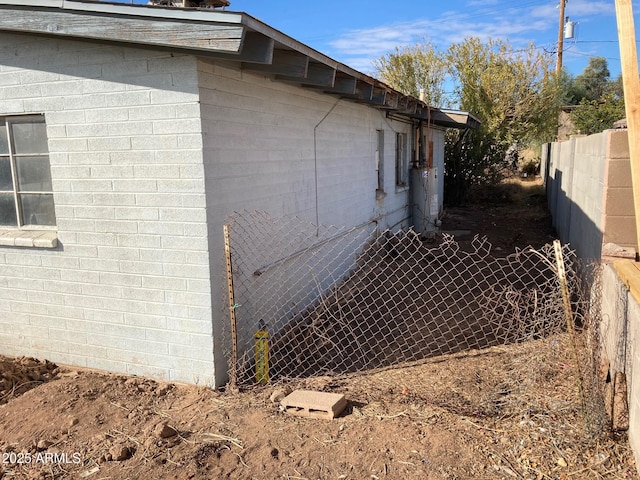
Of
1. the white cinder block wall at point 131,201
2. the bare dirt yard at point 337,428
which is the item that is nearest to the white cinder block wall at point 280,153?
the white cinder block wall at point 131,201

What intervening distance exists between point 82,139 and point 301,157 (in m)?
2.72

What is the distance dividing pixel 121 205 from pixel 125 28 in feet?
4.84

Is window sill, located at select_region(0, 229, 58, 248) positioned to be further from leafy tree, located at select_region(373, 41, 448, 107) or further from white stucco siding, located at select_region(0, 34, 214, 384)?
leafy tree, located at select_region(373, 41, 448, 107)

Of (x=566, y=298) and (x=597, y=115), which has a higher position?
(x=597, y=115)

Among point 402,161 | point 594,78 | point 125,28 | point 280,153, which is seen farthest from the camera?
point 594,78

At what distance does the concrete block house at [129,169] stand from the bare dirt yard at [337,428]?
1.49 feet

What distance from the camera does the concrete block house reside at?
400 centimetres

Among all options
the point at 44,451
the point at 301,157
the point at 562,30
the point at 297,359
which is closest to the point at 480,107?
the point at 562,30

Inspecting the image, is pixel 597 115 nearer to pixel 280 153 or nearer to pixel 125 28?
pixel 280 153

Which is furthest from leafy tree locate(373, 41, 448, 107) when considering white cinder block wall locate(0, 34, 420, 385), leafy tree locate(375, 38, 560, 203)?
white cinder block wall locate(0, 34, 420, 385)

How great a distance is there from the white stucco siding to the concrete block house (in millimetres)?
12

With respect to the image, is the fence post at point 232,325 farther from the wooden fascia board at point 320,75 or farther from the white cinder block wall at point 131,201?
the wooden fascia board at point 320,75

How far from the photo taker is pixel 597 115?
20969 millimetres

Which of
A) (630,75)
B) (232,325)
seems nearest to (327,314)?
(232,325)
